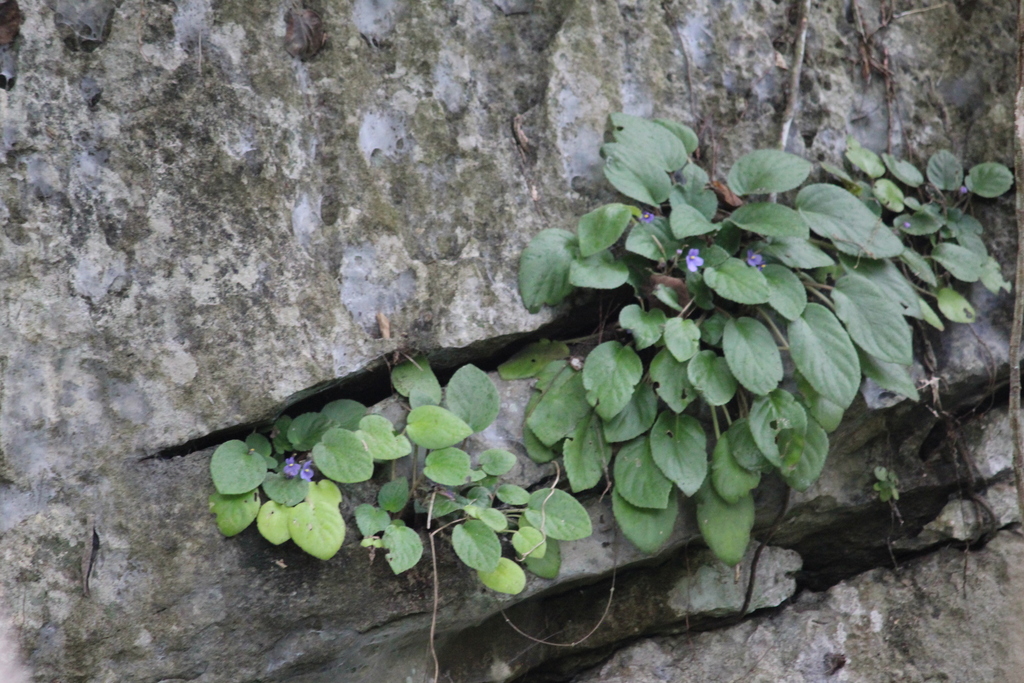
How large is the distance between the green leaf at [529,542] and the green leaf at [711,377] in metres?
0.57

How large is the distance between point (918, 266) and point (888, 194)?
0.26 metres

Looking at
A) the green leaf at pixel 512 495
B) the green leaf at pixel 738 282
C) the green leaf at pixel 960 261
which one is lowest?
the green leaf at pixel 512 495

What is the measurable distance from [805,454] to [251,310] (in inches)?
59.5

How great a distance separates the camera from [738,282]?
81.9 inches

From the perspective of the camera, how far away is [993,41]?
2658 mm

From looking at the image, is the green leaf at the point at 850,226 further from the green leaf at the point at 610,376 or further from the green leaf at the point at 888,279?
the green leaf at the point at 610,376

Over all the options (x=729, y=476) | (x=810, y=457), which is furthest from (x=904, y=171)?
(x=729, y=476)

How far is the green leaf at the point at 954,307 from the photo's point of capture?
2.40m

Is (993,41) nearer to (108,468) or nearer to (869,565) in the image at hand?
(869,565)

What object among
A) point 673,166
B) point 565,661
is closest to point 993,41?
point 673,166

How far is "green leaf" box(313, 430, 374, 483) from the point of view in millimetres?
1858

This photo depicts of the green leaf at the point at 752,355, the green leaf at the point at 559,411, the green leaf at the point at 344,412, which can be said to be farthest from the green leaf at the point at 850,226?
the green leaf at the point at 344,412

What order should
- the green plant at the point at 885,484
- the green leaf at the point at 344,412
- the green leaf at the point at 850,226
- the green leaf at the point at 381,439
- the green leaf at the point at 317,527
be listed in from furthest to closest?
the green plant at the point at 885,484 < the green leaf at the point at 850,226 < the green leaf at the point at 344,412 < the green leaf at the point at 381,439 < the green leaf at the point at 317,527

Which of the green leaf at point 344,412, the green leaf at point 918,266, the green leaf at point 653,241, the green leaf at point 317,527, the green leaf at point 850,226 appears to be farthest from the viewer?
the green leaf at point 918,266
